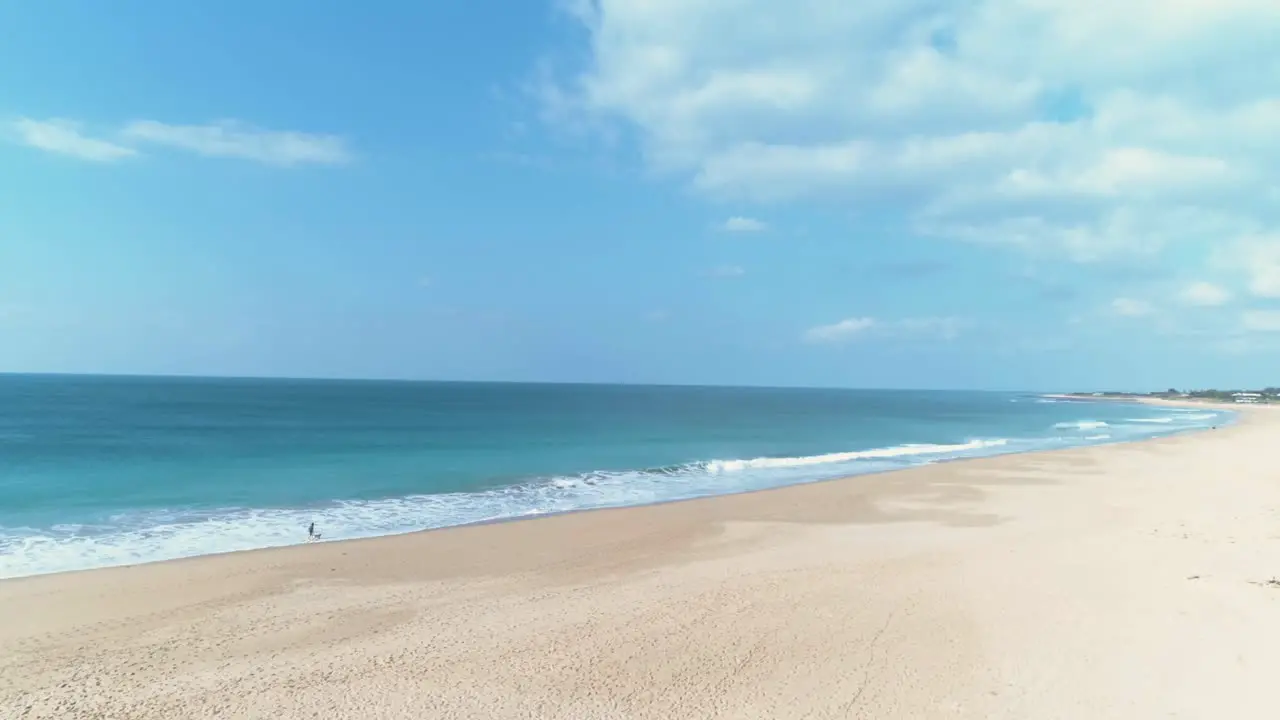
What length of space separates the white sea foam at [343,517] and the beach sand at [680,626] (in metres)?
1.43

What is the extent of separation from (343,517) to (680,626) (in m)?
11.8

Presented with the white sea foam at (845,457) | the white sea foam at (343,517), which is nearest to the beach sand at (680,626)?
the white sea foam at (343,517)

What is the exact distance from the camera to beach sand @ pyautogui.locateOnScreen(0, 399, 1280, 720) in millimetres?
7551

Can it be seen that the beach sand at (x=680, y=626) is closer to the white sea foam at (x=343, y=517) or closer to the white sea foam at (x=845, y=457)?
the white sea foam at (x=343, y=517)

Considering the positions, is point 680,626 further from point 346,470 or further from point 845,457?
point 845,457

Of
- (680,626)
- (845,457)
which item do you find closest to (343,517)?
(680,626)

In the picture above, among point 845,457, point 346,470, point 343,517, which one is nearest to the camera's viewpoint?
point 343,517

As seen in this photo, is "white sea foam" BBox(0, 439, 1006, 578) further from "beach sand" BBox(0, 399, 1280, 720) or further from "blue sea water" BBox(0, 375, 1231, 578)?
"beach sand" BBox(0, 399, 1280, 720)

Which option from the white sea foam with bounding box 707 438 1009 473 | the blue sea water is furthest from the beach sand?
the white sea foam with bounding box 707 438 1009 473

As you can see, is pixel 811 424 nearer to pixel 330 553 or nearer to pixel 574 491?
pixel 574 491

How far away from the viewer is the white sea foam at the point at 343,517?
13938mm

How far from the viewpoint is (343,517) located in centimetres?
1809

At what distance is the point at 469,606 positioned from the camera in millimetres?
10703

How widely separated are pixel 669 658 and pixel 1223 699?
5.97 m
